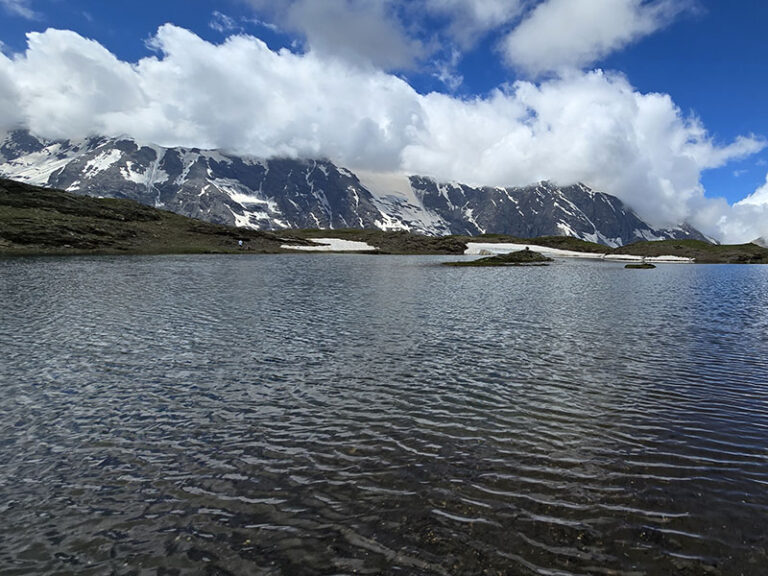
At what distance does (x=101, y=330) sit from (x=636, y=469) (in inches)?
1351

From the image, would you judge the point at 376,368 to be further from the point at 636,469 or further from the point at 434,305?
the point at 434,305

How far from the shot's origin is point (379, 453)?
1442 cm

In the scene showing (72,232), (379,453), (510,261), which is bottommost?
(379,453)

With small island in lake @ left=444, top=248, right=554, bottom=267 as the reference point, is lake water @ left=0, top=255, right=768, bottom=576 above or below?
below

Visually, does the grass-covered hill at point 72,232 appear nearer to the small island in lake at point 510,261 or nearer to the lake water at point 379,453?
the small island in lake at point 510,261

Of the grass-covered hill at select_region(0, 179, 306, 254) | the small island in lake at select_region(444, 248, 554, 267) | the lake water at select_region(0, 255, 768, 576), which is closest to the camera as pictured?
the lake water at select_region(0, 255, 768, 576)

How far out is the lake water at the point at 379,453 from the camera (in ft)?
32.5

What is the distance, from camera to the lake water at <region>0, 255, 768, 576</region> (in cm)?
990

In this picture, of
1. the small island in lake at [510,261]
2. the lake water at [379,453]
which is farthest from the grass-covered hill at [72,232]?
the lake water at [379,453]

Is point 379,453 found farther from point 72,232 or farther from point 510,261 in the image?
point 72,232

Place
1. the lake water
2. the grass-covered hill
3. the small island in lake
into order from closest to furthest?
the lake water → the grass-covered hill → the small island in lake

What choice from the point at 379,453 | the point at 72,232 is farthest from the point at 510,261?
the point at 72,232

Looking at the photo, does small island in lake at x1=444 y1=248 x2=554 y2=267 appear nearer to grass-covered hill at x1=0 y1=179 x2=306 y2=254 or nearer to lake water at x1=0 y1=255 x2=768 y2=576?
grass-covered hill at x1=0 y1=179 x2=306 y2=254

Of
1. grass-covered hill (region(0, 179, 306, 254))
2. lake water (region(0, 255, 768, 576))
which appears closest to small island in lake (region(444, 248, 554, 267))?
grass-covered hill (region(0, 179, 306, 254))
